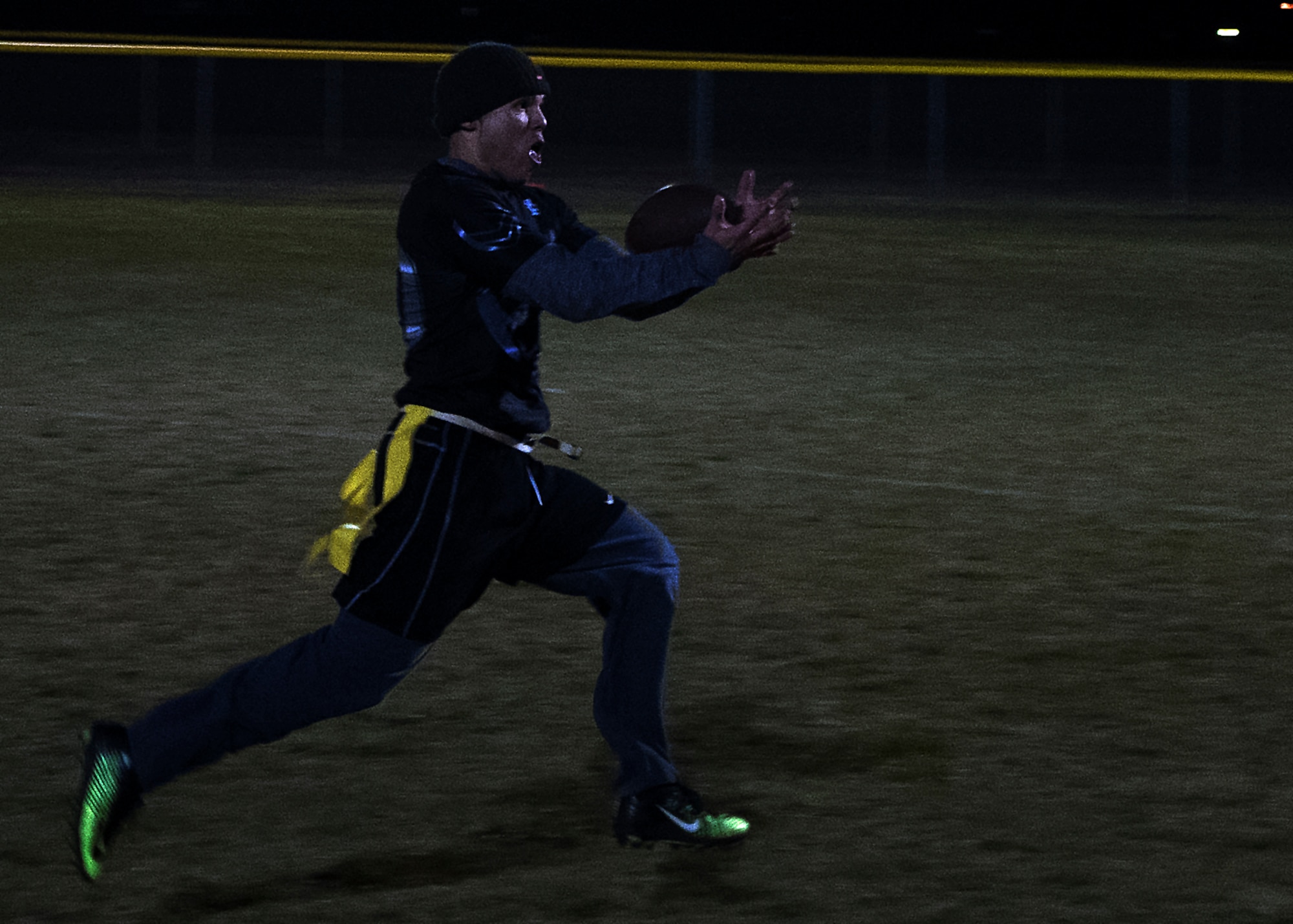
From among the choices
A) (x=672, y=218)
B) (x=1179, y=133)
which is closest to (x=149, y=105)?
(x=1179, y=133)

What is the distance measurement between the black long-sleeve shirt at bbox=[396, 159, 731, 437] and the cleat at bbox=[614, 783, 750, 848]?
838 mm

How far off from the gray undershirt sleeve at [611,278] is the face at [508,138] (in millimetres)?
316

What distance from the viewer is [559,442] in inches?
180

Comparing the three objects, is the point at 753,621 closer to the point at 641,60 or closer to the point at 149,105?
the point at 641,60

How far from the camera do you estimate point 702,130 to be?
79.0ft

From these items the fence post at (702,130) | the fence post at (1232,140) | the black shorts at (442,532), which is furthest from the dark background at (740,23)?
the black shorts at (442,532)

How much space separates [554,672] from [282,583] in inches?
55.3

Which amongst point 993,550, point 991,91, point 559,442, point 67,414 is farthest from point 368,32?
point 559,442

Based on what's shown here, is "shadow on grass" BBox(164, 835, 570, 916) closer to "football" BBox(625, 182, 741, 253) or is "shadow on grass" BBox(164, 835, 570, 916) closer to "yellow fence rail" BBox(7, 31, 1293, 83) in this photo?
"football" BBox(625, 182, 741, 253)

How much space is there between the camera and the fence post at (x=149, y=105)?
2703 cm

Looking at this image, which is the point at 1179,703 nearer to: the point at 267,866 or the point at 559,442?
the point at 559,442

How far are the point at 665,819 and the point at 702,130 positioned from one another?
800 inches

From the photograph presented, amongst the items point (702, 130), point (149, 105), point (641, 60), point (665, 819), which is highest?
point (641, 60)

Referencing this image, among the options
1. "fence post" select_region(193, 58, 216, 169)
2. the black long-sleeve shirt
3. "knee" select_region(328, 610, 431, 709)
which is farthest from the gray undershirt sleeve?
"fence post" select_region(193, 58, 216, 169)
